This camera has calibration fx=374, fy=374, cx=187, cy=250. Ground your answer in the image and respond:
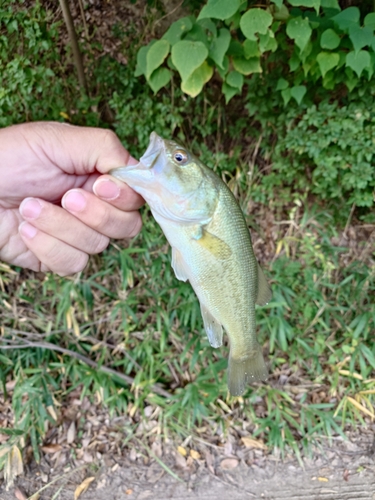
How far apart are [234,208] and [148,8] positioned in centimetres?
229

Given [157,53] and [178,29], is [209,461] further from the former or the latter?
[178,29]

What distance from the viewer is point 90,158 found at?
168cm

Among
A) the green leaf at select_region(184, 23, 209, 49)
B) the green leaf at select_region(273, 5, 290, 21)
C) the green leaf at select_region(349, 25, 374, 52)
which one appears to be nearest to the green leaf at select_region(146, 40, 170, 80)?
the green leaf at select_region(184, 23, 209, 49)

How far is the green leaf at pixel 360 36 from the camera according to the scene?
2072 mm

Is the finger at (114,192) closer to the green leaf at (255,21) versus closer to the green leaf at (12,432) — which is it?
the green leaf at (255,21)

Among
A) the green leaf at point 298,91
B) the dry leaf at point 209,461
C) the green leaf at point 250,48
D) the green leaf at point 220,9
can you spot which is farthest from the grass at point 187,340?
the green leaf at point 220,9

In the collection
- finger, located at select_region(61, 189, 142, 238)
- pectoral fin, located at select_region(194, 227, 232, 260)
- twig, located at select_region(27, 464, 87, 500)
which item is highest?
finger, located at select_region(61, 189, 142, 238)

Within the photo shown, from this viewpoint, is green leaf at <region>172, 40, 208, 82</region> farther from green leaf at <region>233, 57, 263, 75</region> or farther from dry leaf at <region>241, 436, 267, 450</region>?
dry leaf at <region>241, 436, 267, 450</region>

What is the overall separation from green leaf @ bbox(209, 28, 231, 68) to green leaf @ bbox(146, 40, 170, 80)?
261 millimetres

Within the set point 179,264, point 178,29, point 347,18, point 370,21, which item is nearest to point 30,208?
point 179,264

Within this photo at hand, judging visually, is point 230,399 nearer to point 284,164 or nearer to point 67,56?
point 284,164

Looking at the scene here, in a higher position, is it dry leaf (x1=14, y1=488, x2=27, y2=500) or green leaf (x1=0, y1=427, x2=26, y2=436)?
green leaf (x1=0, y1=427, x2=26, y2=436)

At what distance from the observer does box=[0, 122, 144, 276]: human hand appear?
1644mm

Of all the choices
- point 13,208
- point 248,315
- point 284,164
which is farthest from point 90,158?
point 284,164
